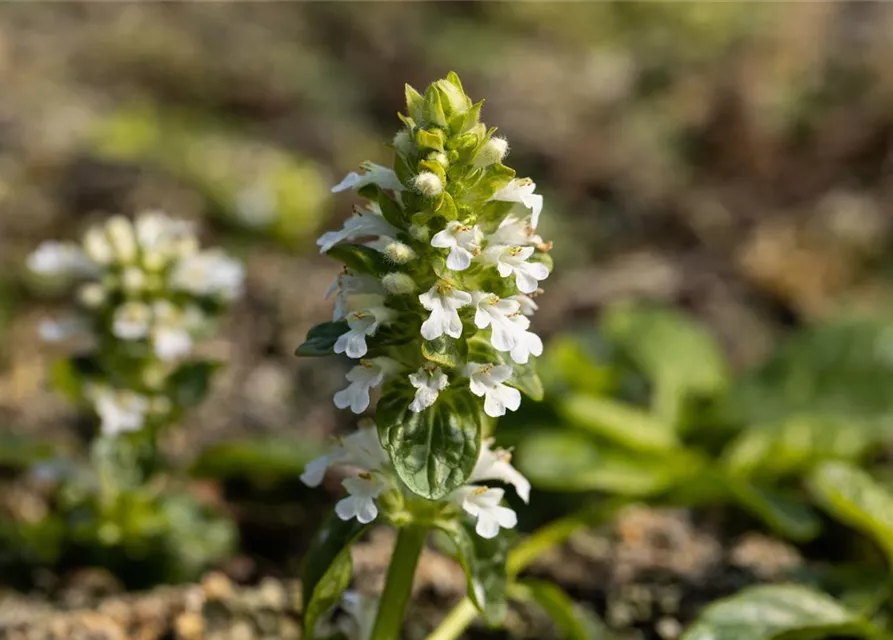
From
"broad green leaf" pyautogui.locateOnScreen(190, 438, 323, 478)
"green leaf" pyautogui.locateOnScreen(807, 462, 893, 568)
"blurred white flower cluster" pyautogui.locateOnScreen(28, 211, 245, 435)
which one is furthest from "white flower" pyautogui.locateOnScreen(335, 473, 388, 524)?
"green leaf" pyautogui.locateOnScreen(807, 462, 893, 568)

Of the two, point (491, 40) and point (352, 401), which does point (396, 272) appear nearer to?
point (352, 401)

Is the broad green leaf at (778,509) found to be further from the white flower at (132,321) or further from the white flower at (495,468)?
the white flower at (132,321)

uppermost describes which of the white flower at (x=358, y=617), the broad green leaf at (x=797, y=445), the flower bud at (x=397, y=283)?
the broad green leaf at (x=797, y=445)

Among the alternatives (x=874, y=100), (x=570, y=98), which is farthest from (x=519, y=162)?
(x=874, y=100)

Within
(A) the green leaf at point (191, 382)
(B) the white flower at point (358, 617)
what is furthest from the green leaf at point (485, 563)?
(A) the green leaf at point (191, 382)

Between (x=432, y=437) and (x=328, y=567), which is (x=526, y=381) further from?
(x=328, y=567)
